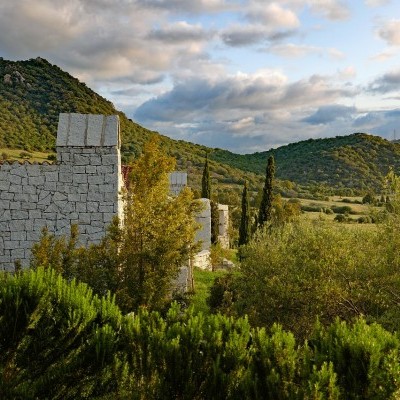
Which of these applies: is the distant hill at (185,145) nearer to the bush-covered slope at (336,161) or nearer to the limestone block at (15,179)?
the bush-covered slope at (336,161)

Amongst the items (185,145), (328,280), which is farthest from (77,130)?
(185,145)

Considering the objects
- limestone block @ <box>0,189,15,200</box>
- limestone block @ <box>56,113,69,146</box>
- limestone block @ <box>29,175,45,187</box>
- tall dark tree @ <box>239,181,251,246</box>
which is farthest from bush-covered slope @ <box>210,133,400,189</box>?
limestone block @ <box>0,189,15,200</box>

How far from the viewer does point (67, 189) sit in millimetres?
14086

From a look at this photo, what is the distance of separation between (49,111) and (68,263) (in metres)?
50.8

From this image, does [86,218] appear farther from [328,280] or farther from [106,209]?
[328,280]

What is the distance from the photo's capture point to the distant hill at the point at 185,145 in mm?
56059

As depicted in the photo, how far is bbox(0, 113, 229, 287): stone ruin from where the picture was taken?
13.9m

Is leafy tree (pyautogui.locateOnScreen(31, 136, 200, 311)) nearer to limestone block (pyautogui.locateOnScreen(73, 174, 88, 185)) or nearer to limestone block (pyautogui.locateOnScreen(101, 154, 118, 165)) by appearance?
limestone block (pyautogui.locateOnScreen(101, 154, 118, 165))

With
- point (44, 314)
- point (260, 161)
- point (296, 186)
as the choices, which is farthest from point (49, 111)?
point (260, 161)

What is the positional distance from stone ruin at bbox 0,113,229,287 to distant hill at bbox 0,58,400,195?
122ft

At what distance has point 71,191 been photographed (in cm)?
1408

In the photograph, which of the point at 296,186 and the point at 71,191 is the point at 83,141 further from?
the point at 296,186

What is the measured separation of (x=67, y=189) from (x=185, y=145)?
260 feet

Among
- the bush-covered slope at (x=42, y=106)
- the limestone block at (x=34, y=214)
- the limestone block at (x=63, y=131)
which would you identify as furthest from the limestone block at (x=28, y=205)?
the bush-covered slope at (x=42, y=106)
